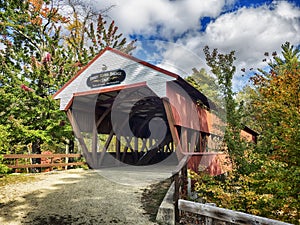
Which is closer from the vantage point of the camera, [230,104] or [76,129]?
[230,104]

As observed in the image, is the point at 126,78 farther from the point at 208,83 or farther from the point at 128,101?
the point at 208,83

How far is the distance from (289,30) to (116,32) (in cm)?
1220

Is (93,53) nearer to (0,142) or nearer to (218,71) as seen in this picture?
(0,142)

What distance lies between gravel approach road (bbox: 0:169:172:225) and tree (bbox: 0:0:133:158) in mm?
5357

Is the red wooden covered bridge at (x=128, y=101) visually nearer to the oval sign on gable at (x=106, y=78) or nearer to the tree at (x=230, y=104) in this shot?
the oval sign on gable at (x=106, y=78)

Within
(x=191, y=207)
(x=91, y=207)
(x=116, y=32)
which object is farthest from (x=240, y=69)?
(x=116, y=32)

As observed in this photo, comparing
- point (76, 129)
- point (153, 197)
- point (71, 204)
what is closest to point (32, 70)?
point (76, 129)

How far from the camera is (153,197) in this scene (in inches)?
199

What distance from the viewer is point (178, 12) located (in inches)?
351

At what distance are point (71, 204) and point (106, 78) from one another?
16.7 ft

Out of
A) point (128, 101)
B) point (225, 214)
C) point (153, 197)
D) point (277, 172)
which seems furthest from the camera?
point (128, 101)

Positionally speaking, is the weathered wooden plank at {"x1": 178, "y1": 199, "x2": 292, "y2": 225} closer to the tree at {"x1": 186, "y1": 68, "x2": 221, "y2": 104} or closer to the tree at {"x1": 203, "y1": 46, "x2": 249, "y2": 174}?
the tree at {"x1": 203, "y1": 46, "x2": 249, "y2": 174}

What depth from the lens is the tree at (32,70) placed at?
1082 cm

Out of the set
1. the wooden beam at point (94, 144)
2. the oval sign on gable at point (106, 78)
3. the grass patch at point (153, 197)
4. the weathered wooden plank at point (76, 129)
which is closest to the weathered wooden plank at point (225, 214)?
the grass patch at point (153, 197)
